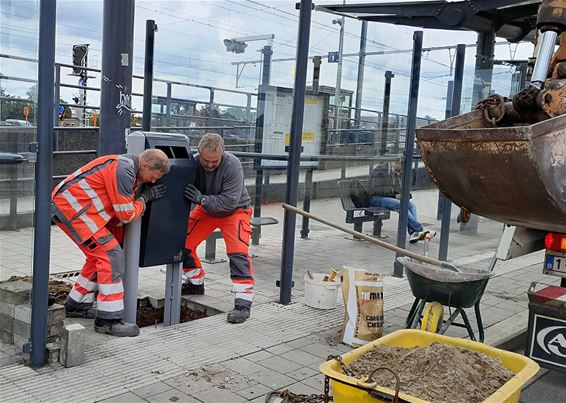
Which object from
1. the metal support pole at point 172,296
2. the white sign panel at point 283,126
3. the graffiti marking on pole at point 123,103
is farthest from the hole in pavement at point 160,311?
the white sign panel at point 283,126

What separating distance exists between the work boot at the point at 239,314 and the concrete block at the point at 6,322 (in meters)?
1.69

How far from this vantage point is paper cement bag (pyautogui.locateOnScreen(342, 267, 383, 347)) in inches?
193

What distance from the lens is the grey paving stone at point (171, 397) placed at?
3.72 metres

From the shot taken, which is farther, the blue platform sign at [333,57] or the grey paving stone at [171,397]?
the blue platform sign at [333,57]

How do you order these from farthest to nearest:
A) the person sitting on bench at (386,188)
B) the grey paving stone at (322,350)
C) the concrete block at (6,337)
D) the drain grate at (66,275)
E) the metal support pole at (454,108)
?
the person sitting on bench at (386,188), the metal support pole at (454,108), the drain grate at (66,275), the grey paving stone at (322,350), the concrete block at (6,337)

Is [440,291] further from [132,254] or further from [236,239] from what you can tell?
[132,254]

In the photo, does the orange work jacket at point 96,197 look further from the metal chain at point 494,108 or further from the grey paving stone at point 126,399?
the metal chain at point 494,108

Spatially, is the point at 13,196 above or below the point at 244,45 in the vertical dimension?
below

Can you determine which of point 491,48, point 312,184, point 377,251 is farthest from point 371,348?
point 491,48

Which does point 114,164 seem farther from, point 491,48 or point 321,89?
point 491,48

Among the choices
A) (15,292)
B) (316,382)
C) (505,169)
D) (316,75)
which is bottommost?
(316,382)

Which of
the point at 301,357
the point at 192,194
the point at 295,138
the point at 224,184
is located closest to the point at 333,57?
the point at 295,138

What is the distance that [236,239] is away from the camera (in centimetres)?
533

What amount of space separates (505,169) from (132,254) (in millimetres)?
2879
